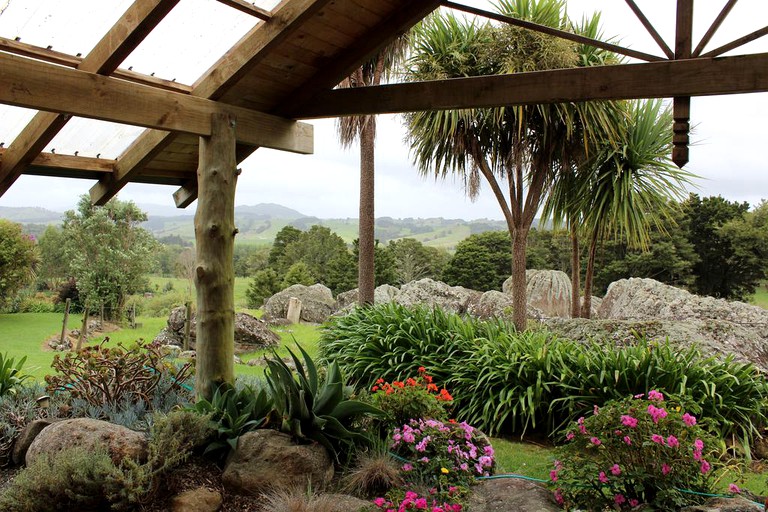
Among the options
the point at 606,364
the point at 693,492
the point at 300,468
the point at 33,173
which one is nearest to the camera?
the point at 693,492

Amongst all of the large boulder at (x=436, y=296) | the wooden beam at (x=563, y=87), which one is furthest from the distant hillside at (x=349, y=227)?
the wooden beam at (x=563, y=87)

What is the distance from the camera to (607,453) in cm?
319

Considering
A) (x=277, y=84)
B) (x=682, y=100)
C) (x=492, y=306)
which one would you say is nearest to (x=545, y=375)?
(x=682, y=100)

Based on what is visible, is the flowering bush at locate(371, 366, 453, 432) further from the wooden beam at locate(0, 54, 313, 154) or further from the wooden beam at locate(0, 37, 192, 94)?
the wooden beam at locate(0, 37, 192, 94)

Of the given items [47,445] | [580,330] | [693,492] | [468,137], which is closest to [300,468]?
[47,445]

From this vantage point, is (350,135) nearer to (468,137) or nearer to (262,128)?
(468,137)

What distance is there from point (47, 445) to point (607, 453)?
10.6 ft

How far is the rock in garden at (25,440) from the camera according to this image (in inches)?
156

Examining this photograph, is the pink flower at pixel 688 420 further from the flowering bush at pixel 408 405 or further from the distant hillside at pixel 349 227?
the distant hillside at pixel 349 227

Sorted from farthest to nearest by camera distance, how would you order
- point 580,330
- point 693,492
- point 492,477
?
point 580,330 < point 492,477 < point 693,492

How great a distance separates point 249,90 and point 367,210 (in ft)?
12.4

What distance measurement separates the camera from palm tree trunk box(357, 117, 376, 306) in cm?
805

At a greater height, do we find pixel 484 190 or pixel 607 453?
pixel 484 190

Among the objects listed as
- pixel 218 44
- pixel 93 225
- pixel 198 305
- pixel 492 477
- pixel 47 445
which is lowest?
pixel 492 477
